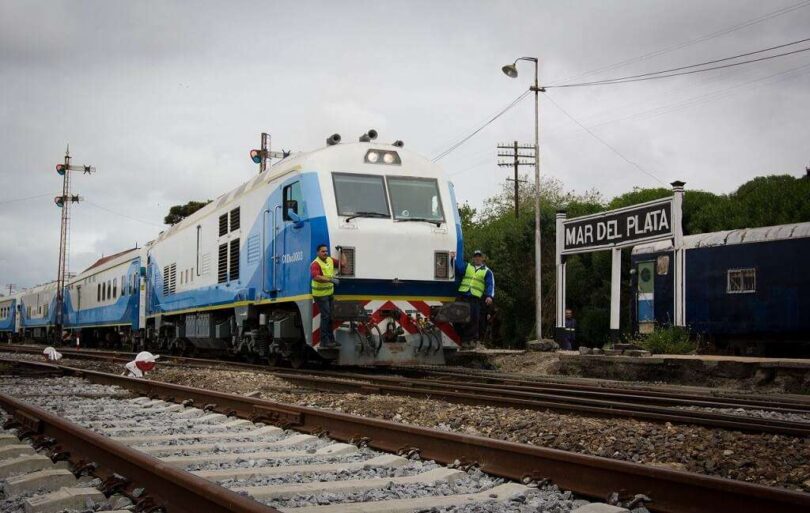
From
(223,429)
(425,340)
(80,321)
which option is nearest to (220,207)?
(425,340)

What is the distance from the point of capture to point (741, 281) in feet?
59.8

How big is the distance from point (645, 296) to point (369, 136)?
11500mm

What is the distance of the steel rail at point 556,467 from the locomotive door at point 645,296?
16092 millimetres

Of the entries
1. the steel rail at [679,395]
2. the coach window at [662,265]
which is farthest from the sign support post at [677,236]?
the steel rail at [679,395]

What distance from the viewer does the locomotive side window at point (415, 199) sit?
1266 cm

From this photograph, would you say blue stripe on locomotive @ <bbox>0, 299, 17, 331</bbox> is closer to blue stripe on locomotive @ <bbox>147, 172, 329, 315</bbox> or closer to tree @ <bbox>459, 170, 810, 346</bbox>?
tree @ <bbox>459, 170, 810, 346</bbox>

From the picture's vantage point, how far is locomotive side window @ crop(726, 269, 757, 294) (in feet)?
58.7

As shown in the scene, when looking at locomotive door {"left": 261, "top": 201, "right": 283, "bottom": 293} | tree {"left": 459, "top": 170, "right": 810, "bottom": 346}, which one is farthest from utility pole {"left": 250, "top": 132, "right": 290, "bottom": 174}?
locomotive door {"left": 261, "top": 201, "right": 283, "bottom": 293}

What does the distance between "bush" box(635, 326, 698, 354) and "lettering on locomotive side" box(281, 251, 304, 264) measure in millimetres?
7102

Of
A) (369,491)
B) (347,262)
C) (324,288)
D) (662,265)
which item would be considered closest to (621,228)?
(662,265)

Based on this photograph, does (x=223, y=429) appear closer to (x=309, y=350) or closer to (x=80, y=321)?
(x=309, y=350)

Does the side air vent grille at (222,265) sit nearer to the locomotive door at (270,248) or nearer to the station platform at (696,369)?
the locomotive door at (270,248)

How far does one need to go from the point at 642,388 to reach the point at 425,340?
10.6ft

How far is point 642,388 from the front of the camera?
1077 centimetres
